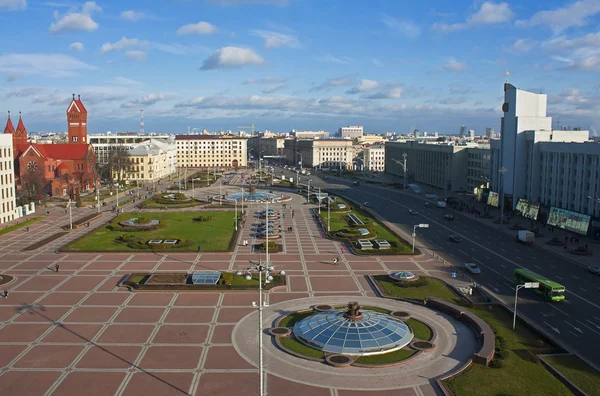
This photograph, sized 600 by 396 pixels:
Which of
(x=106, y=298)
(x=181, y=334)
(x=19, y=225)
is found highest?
(x=19, y=225)

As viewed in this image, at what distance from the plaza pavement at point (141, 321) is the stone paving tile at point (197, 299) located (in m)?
0.09

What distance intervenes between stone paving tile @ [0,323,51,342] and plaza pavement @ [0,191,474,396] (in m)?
0.07

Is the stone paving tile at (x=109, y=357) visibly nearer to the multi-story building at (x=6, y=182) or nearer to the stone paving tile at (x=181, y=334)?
the stone paving tile at (x=181, y=334)

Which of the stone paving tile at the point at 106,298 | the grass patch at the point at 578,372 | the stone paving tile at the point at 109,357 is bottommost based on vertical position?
the grass patch at the point at 578,372

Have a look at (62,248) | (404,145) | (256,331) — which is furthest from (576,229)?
(404,145)

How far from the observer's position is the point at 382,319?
3812cm

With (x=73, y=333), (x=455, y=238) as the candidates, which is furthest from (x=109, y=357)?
(x=455, y=238)

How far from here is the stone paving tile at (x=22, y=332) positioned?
36438mm

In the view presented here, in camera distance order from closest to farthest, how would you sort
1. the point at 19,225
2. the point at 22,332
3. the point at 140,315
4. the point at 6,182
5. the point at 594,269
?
1. the point at 22,332
2. the point at 140,315
3. the point at 594,269
4. the point at 19,225
5. the point at 6,182

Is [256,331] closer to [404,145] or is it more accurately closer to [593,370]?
[593,370]

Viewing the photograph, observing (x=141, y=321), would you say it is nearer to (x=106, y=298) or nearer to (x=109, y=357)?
(x=109, y=357)

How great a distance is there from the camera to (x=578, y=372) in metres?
31.8

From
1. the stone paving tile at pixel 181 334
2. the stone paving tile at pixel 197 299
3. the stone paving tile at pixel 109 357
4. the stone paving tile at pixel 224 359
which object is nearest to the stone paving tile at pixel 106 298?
the stone paving tile at pixel 197 299

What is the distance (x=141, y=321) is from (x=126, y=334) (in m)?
2.63
